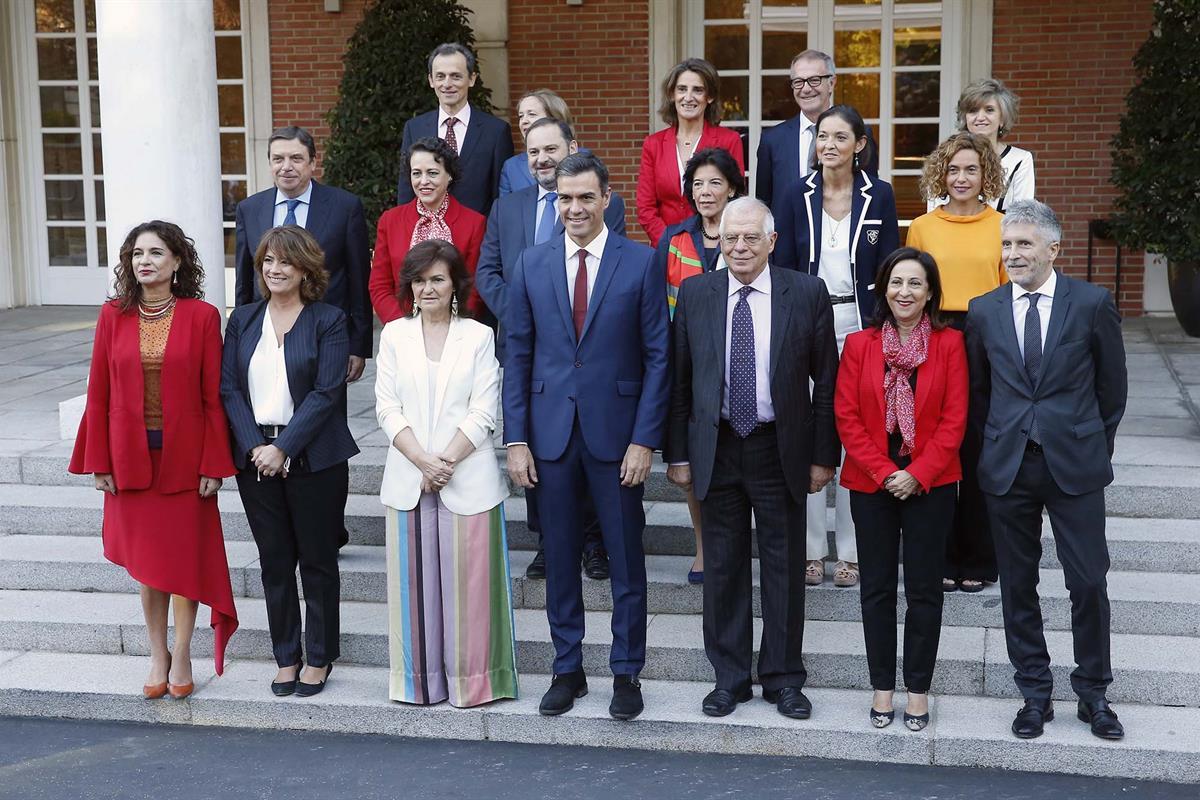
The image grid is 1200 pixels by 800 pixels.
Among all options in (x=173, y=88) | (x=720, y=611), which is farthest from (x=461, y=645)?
(x=173, y=88)

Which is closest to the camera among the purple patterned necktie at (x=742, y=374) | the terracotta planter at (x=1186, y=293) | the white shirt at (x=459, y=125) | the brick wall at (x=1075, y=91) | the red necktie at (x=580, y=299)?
the purple patterned necktie at (x=742, y=374)

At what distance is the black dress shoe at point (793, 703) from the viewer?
4820 mm

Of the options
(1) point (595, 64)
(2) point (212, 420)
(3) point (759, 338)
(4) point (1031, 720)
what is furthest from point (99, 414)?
(1) point (595, 64)

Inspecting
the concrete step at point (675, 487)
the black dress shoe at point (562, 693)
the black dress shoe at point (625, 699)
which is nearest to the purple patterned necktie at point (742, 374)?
the black dress shoe at point (625, 699)

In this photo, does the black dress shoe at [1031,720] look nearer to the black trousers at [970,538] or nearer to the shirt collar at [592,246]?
the black trousers at [970,538]

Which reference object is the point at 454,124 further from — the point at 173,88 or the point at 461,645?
the point at 461,645

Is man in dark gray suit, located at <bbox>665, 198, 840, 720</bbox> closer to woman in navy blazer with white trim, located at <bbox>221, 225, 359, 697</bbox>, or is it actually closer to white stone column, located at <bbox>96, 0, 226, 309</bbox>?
woman in navy blazer with white trim, located at <bbox>221, 225, 359, 697</bbox>

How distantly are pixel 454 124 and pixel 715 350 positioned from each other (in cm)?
203

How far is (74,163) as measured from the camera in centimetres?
1260

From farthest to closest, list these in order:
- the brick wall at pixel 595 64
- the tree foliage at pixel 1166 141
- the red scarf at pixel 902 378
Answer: the brick wall at pixel 595 64
the tree foliage at pixel 1166 141
the red scarf at pixel 902 378

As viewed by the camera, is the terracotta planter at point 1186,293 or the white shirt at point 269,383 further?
the terracotta planter at point 1186,293

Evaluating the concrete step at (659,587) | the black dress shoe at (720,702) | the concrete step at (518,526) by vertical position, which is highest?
the concrete step at (518,526)

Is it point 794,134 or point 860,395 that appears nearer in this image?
point 860,395

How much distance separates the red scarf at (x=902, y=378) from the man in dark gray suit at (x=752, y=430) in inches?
8.7
